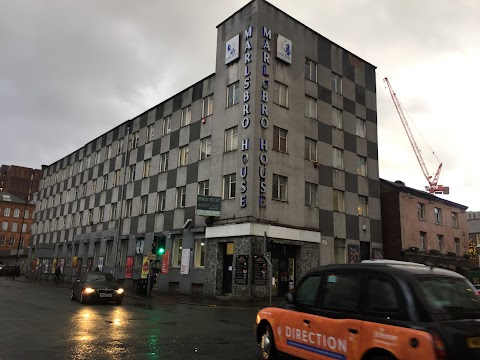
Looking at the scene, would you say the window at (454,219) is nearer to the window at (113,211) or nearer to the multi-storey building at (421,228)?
the multi-storey building at (421,228)

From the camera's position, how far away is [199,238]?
29.6 m

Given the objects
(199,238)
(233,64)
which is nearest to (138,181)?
(199,238)

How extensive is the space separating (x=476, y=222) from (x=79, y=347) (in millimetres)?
88151

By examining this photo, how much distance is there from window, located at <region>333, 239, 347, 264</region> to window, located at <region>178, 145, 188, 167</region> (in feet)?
44.3

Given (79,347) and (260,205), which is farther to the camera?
(260,205)

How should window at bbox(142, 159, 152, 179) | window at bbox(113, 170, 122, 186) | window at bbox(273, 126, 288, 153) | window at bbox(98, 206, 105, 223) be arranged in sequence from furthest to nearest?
window at bbox(98, 206, 105, 223) < window at bbox(113, 170, 122, 186) < window at bbox(142, 159, 152, 179) < window at bbox(273, 126, 288, 153)

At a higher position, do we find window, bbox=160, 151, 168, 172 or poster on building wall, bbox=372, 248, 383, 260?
window, bbox=160, 151, 168, 172

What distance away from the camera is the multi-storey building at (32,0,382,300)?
2666cm

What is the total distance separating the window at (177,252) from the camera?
1249 inches

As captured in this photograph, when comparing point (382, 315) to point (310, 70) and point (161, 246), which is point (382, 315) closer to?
point (161, 246)

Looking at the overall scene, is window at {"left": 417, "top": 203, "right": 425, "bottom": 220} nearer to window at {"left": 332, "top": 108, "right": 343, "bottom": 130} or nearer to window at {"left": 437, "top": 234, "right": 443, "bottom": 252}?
window at {"left": 437, "top": 234, "right": 443, "bottom": 252}

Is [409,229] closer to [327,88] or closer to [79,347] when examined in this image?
[327,88]

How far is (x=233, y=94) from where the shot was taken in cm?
2952

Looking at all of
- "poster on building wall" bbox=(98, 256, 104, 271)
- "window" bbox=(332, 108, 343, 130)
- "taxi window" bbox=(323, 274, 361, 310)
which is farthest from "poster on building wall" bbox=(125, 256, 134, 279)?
"taxi window" bbox=(323, 274, 361, 310)
